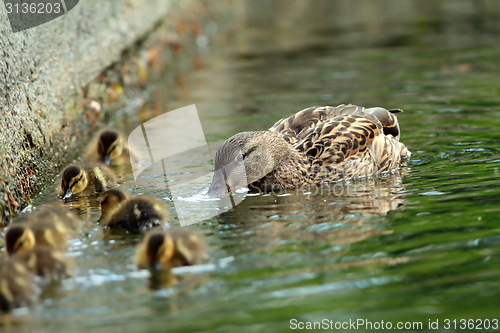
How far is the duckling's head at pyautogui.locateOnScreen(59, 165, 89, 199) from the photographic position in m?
5.23

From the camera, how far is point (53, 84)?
6555mm

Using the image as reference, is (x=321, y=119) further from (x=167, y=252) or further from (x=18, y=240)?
(x=18, y=240)

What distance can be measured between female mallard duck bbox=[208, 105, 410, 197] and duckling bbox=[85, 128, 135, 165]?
157 centimetres

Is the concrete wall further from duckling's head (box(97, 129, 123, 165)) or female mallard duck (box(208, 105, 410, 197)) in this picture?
female mallard duck (box(208, 105, 410, 197))

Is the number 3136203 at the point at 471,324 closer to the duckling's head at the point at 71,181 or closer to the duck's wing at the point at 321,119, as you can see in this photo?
the duck's wing at the point at 321,119

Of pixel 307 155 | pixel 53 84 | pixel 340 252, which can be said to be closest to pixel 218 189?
pixel 307 155

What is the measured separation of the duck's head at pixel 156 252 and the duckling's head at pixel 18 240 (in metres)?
0.60

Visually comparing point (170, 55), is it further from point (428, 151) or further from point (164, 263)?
point (164, 263)

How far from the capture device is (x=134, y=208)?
4301mm

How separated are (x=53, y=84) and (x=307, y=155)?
256 centimetres

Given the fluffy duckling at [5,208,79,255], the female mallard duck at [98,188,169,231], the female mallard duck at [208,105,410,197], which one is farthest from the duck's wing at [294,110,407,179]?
the fluffy duckling at [5,208,79,255]

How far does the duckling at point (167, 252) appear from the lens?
11.6 ft

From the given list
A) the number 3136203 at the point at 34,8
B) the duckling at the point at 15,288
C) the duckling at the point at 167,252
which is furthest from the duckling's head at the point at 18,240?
the number 3136203 at the point at 34,8

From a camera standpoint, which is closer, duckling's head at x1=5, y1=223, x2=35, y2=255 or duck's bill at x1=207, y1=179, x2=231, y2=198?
duckling's head at x1=5, y1=223, x2=35, y2=255
